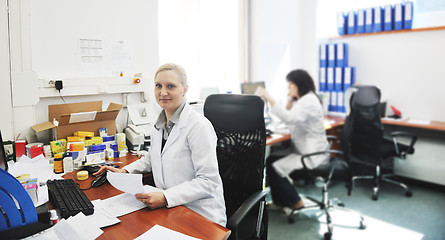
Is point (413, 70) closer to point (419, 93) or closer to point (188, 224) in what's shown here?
point (419, 93)

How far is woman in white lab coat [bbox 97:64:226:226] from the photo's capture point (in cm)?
133

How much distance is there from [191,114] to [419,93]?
3187 mm

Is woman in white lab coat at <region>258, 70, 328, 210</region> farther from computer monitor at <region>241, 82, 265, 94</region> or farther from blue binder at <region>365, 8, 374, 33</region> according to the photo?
blue binder at <region>365, 8, 374, 33</region>

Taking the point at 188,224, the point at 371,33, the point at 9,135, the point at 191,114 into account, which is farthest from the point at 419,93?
the point at 9,135

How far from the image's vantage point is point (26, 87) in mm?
1905

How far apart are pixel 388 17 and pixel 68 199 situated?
12.5 feet

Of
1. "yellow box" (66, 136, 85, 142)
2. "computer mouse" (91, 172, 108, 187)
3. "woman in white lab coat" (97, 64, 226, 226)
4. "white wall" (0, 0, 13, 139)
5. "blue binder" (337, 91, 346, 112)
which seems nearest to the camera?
"woman in white lab coat" (97, 64, 226, 226)

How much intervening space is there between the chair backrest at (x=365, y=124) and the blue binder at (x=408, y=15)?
1.08 m

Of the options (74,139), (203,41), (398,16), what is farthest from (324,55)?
(74,139)

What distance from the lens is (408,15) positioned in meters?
3.50

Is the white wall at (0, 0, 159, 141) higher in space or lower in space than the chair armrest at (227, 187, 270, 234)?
higher

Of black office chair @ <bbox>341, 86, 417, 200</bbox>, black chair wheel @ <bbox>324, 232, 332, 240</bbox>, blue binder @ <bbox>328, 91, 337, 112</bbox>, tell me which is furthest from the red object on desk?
blue binder @ <bbox>328, 91, 337, 112</bbox>

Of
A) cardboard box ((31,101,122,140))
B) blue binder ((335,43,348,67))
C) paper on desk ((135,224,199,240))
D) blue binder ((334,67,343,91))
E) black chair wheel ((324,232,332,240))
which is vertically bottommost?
black chair wheel ((324,232,332,240))

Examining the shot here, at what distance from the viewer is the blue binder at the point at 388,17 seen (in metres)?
3.60
